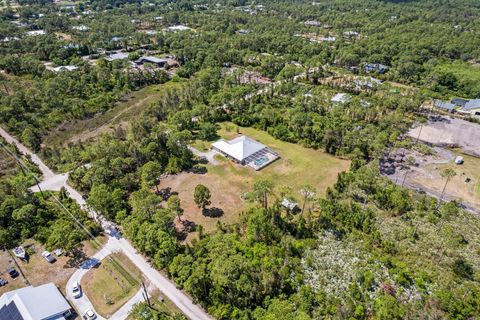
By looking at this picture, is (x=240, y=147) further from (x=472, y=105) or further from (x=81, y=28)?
(x=81, y=28)

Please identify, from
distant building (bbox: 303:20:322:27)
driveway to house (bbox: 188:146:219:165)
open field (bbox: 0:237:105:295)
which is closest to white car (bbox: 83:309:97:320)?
open field (bbox: 0:237:105:295)

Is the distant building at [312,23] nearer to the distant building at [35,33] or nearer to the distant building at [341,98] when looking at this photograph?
the distant building at [341,98]

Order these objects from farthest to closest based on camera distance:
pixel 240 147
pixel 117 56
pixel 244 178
→ pixel 117 56, pixel 240 147, pixel 244 178

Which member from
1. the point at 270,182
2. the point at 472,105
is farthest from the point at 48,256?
the point at 472,105

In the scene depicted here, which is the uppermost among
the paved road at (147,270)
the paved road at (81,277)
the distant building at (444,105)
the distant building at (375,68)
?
the distant building at (375,68)

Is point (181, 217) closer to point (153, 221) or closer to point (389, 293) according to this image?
point (153, 221)

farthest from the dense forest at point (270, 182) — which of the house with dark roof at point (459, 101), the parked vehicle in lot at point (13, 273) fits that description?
the house with dark roof at point (459, 101)

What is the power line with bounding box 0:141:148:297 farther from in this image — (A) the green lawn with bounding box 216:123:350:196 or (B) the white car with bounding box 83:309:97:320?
(A) the green lawn with bounding box 216:123:350:196
